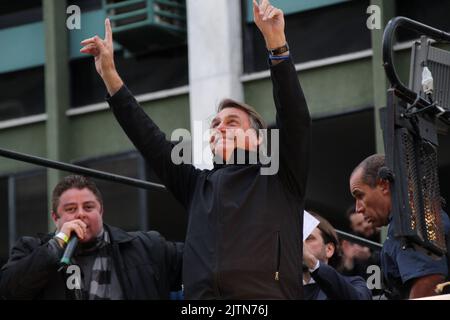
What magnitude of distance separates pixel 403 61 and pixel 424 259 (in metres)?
8.46

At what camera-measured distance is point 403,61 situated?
14.4 m

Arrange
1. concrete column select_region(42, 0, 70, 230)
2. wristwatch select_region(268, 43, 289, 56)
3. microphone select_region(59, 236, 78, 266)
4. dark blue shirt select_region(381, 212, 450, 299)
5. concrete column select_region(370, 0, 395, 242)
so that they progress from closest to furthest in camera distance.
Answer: wristwatch select_region(268, 43, 289, 56) → dark blue shirt select_region(381, 212, 450, 299) → microphone select_region(59, 236, 78, 266) → concrete column select_region(370, 0, 395, 242) → concrete column select_region(42, 0, 70, 230)

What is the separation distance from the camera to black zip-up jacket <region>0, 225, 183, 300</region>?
6488 mm

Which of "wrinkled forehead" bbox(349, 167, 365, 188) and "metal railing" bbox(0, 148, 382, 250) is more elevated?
"metal railing" bbox(0, 148, 382, 250)

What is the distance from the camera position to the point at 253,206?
551 centimetres

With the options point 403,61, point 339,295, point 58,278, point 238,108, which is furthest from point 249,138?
point 403,61

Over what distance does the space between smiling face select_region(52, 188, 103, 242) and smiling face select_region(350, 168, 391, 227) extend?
1.34 m

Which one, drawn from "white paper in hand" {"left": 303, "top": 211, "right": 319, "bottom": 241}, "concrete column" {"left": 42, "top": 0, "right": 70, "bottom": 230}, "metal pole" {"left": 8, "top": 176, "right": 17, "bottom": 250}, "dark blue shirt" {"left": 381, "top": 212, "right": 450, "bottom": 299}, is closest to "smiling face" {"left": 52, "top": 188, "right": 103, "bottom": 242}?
"white paper in hand" {"left": 303, "top": 211, "right": 319, "bottom": 241}

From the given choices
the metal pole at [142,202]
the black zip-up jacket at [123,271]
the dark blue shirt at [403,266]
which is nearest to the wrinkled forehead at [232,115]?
the dark blue shirt at [403,266]

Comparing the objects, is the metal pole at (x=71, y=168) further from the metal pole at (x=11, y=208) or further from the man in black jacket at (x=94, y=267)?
the metal pole at (x=11, y=208)

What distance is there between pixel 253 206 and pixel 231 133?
45 centimetres

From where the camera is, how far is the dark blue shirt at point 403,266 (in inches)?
241

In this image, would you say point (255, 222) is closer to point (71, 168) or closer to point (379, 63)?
point (71, 168)

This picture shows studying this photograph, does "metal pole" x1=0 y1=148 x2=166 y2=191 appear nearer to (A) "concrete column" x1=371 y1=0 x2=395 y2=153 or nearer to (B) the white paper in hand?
(B) the white paper in hand
